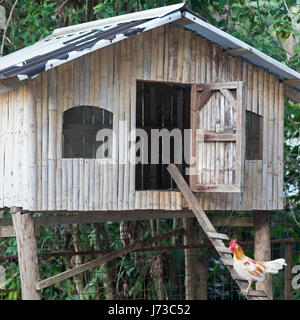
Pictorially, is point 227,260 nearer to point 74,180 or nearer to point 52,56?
point 74,180

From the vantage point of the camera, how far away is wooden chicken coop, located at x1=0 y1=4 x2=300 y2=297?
10414mm

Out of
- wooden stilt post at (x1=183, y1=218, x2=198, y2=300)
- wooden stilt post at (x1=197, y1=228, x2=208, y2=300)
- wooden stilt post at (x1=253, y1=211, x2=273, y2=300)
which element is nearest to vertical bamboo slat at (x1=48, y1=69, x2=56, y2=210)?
wooden stilt post at (x1=253, y1=211, x2=273, y2=300)

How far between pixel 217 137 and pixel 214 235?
1.32 m

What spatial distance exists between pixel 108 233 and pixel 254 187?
17.6 ft

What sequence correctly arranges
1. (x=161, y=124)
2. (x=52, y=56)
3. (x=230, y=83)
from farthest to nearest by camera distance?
(x=161, y=124), (x=230, y=83), (x=52, y=56)

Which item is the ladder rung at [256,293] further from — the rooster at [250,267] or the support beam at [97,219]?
the support beam at [97,219]

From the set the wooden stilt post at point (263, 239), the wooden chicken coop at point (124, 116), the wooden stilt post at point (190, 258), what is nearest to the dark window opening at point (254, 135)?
the wooden chicken coop at point (124, 116)

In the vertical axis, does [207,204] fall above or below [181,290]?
above

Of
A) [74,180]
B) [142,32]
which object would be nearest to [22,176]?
[74,180]

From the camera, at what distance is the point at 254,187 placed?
11.9 m

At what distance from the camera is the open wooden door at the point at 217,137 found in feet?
35.2

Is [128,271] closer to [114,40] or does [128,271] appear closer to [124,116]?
[124,116]

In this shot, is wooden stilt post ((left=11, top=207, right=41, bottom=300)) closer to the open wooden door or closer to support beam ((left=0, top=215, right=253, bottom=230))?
support beam ((left=0, top=215, right=253, bottom=230))

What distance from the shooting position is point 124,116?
11.0m
